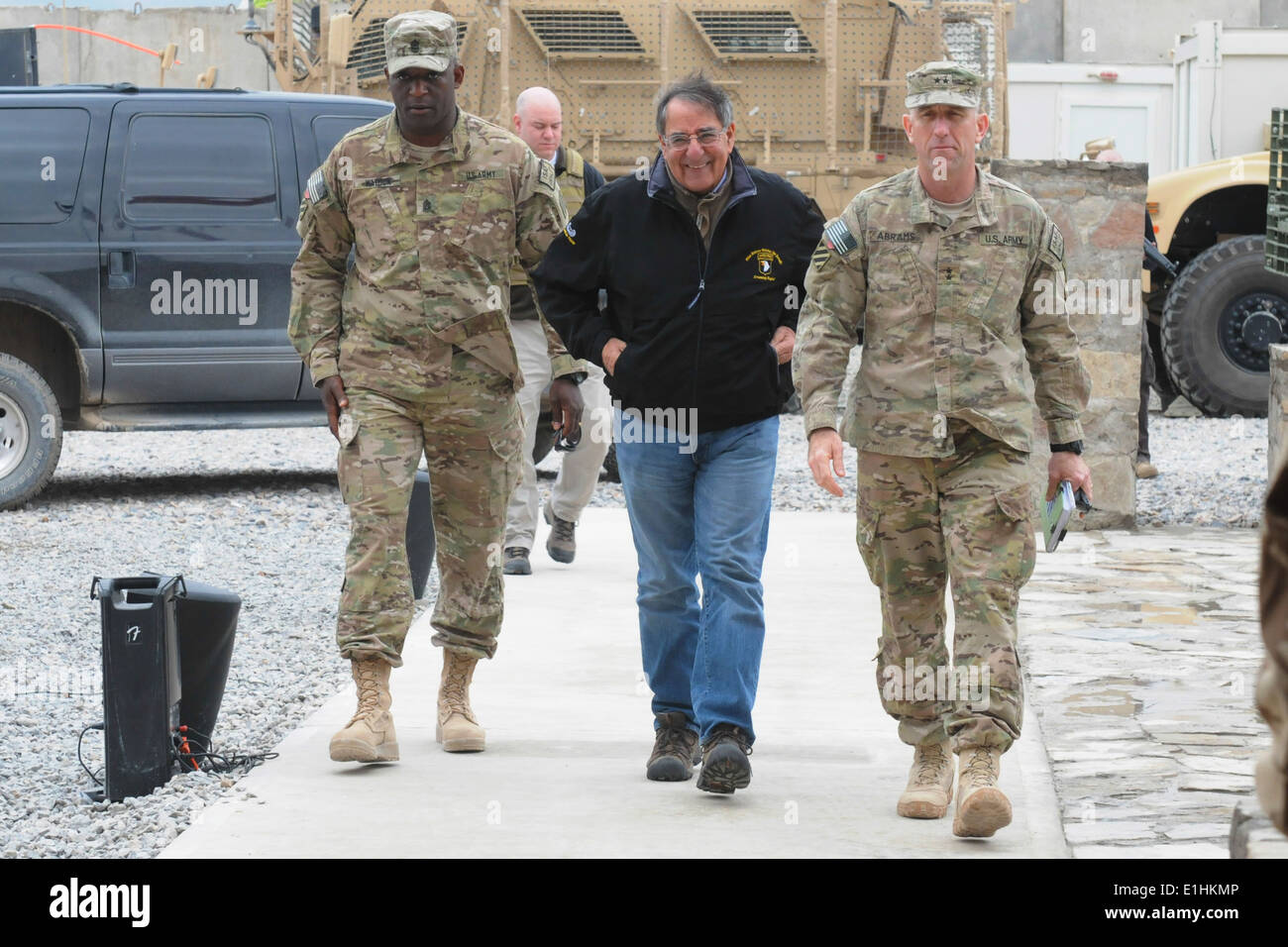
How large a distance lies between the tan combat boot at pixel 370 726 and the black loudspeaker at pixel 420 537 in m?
2.57

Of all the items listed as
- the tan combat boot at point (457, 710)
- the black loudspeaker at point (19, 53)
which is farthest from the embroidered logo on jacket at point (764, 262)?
the black loudspeaker at point (19, 53)

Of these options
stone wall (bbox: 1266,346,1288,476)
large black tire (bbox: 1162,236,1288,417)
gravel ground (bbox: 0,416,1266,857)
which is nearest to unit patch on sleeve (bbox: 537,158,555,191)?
gravel ground (bbox: 0,416,1266,857)

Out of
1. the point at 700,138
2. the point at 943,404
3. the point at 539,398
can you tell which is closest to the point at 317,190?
the point at 700,138

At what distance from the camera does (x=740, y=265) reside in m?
4.66

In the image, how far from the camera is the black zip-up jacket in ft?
15.2

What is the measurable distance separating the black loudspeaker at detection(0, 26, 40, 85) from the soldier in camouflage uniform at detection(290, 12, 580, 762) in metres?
11.0

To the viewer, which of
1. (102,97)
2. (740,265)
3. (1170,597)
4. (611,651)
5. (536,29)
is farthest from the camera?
(536,29)

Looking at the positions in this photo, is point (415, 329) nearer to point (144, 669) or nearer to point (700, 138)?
point (700, 138)

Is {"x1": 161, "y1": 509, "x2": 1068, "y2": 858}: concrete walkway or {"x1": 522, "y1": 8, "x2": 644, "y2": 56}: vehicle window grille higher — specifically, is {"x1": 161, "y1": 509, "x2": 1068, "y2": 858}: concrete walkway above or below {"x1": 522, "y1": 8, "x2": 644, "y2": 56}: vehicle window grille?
below

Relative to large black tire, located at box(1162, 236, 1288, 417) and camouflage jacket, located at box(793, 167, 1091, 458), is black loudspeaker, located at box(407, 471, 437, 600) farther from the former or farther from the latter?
large black tire, located at box(1162, 236, 1288, 417)

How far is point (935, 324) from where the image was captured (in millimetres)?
4316

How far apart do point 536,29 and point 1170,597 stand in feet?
28.2
